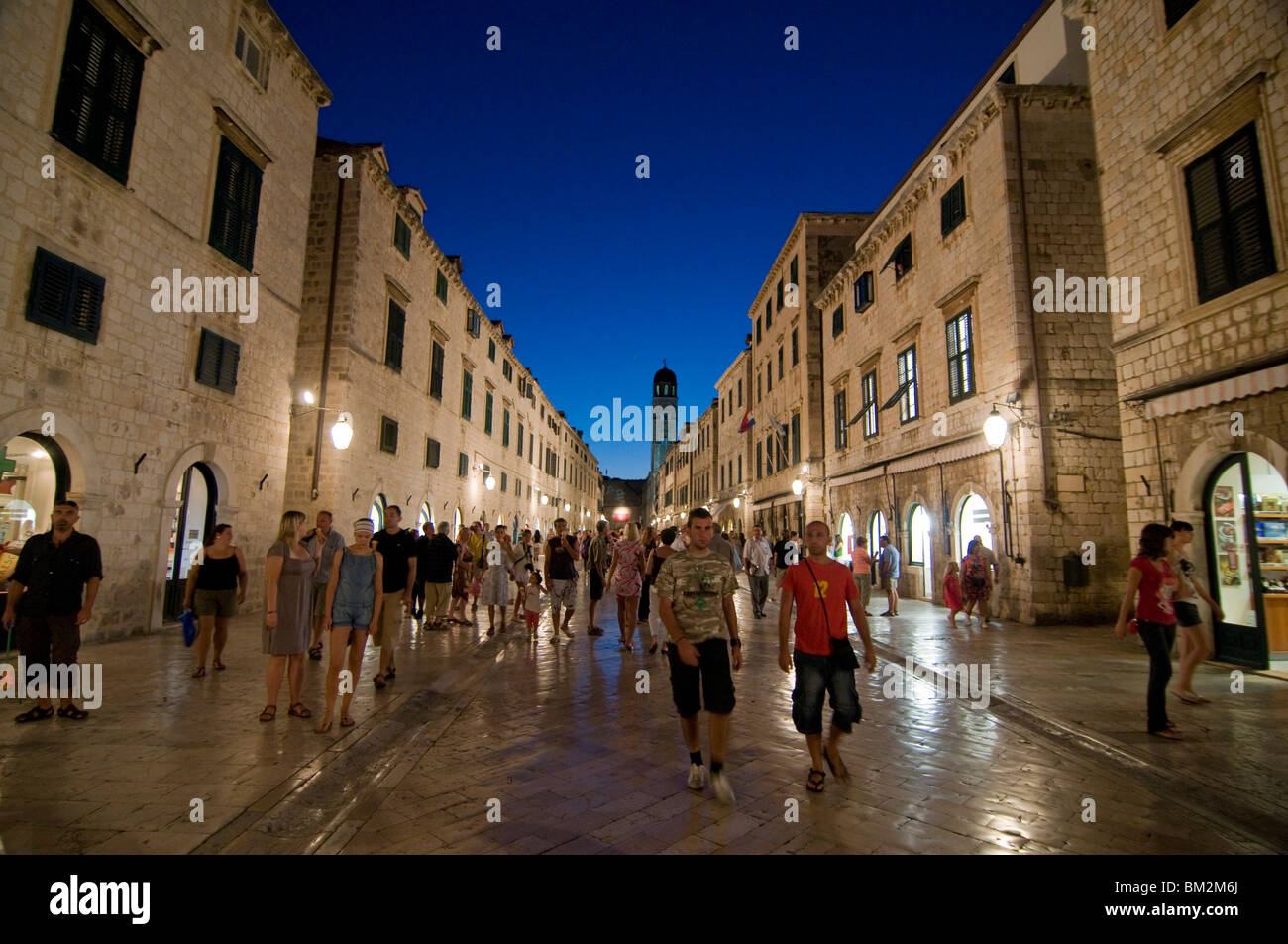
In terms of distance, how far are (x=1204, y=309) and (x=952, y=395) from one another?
6.13 meters

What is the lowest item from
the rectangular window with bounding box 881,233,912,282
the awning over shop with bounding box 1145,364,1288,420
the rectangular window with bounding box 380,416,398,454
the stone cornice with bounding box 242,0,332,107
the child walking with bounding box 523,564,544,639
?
the child walking with bounding box 523,564,544,639

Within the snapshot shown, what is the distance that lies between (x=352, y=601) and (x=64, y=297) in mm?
6435

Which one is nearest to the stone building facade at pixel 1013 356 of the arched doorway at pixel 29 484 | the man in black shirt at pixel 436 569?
the man in black shirt at pixel 436 569

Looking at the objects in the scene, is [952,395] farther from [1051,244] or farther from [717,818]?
[717,818]

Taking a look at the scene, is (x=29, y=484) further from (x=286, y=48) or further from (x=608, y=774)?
(x=286, y=48)

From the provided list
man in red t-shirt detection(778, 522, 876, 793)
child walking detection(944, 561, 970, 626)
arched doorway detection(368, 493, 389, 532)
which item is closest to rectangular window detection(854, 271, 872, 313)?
child walking detection(944, 561, 970, 626)

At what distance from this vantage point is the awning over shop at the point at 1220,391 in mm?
6820

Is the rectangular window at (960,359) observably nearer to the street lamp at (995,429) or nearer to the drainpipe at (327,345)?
the street lamp at (995,429)

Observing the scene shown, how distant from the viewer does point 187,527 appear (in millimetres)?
10656

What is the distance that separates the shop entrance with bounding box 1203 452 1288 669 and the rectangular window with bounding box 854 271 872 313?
469 inches

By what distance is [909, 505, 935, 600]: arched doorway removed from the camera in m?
14.9

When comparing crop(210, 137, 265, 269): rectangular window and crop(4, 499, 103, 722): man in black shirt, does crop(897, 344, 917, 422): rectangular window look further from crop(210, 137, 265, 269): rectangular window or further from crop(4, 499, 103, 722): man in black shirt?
crop(4, 499, 103, 722): man in black shirt

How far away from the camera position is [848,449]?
1988 cm
